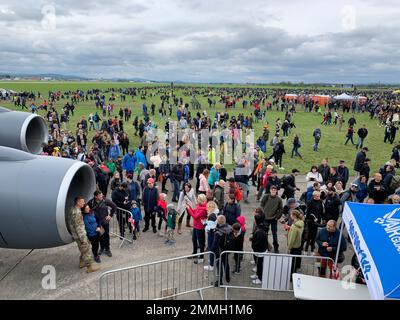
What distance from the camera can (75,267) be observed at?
7996 mm

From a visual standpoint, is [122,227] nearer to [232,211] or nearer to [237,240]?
[232,211]

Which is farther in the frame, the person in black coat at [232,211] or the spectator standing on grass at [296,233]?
the person in black coat at [232,211]

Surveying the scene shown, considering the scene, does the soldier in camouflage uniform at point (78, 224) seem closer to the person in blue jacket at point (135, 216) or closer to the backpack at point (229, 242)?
the person in blue jacket at point (135, 216)

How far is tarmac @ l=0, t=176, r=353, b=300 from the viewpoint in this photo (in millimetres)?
7082

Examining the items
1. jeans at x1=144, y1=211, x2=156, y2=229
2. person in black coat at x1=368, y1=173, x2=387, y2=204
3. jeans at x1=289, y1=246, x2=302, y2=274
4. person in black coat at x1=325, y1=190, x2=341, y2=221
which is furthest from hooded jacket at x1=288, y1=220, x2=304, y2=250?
jeans at x1=144, y1=211, x2=156, y2=229

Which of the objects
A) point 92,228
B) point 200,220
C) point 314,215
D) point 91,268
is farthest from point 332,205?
point 91,268

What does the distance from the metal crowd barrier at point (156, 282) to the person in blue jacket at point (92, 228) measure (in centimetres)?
97

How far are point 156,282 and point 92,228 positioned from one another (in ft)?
6.30

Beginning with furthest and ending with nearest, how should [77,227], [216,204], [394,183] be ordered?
1. [394,183]
2. [216,204]
3. [77,227]

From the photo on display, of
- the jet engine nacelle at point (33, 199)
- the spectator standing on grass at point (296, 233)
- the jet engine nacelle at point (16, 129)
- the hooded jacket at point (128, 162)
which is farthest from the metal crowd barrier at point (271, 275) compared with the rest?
the hooded jacket at point (128, 162)

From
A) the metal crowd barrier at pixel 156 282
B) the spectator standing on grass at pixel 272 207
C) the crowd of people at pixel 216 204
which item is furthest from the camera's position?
the spectator standing on grass at pixel 272 207

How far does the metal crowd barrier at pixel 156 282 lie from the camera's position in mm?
6965

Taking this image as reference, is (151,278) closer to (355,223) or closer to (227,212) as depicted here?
(227,212)
